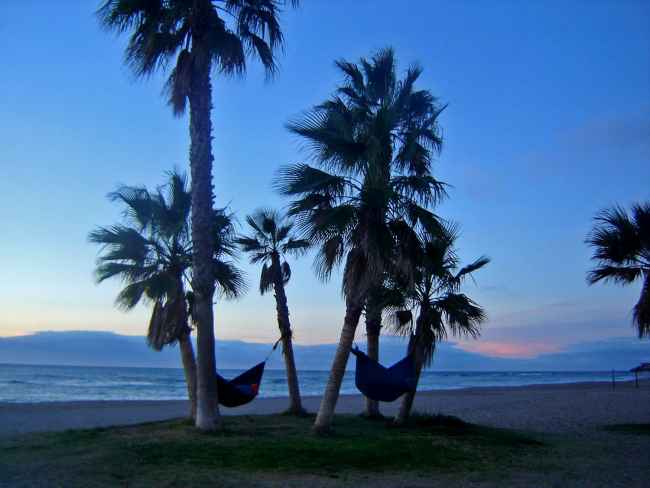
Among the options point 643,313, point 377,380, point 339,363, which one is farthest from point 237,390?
point 643,313

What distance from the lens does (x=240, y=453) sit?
1084 centimetres

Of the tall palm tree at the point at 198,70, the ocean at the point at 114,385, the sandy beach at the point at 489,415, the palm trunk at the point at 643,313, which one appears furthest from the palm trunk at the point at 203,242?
the ocean at the point at 114,385

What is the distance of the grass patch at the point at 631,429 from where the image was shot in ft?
54.5

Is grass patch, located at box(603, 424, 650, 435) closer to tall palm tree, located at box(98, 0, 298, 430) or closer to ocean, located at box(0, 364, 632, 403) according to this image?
tall palm tree, located at box(98, 0, 298, 430)

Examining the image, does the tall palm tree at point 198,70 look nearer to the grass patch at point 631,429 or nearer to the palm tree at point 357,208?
the palm tree at point 357,208

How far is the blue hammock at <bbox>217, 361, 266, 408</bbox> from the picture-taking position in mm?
14906

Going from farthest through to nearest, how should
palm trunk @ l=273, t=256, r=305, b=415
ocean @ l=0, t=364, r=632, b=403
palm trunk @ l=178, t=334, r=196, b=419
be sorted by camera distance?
ocean @ l=0, t=364, r=632, b=403, palm trunk @ l=273, t=256, r=305, b=415, palm trunk @ l=178, t=334, r=196, b=419

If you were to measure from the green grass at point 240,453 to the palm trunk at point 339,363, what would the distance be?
1.21ft

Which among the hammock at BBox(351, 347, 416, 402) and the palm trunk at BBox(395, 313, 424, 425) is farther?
the palm trunk at BBox(395, 313, 424, 425)

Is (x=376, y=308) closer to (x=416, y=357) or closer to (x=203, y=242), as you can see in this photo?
(x=416, y=357)

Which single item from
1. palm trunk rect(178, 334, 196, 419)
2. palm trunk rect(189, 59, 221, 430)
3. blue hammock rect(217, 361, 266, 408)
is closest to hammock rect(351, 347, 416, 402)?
blue hammock rect(217, 361, 266, 408)

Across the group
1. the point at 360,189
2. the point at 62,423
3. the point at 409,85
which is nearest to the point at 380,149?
the point at 360,189

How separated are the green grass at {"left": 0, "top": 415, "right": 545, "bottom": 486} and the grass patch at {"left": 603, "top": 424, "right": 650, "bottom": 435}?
4034 millimetres

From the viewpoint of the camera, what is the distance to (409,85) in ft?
49.7
